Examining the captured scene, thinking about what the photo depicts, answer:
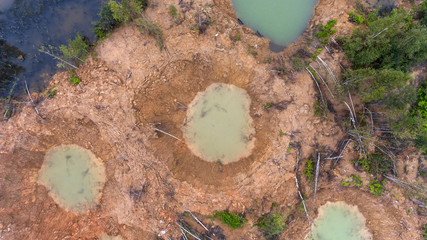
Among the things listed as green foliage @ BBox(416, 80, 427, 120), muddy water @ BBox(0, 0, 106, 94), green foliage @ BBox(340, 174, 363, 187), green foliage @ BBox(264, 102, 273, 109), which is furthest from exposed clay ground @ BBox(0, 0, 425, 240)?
green foliage @ BBox(416, 80, 427, 120)

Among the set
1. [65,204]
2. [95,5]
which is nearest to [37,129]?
[65,204]

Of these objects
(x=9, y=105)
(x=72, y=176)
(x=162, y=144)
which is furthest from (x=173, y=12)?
(x=72, y=176)

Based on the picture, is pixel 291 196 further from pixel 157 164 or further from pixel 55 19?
pixel 55 19

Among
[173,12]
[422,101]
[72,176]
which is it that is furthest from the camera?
[72,176]

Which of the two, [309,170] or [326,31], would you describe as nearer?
[309,170]

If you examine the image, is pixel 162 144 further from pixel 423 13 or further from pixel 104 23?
pixel 423 13

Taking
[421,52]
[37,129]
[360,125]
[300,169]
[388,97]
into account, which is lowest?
[37,129]
